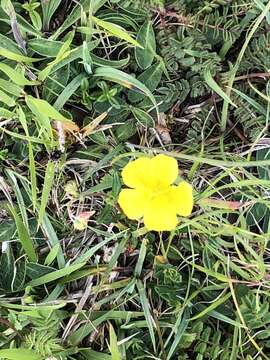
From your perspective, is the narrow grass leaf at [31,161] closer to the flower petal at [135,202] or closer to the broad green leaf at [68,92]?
the broad green leaf at [68,92]

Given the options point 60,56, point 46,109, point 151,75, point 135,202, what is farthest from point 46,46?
point 135,202

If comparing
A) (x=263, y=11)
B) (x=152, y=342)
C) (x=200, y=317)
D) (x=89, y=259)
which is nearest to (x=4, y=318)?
(x=89, y=259)

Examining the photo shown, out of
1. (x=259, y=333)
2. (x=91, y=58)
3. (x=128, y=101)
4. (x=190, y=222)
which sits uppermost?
(x=91, y=58)

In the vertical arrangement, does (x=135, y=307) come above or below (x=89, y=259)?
below

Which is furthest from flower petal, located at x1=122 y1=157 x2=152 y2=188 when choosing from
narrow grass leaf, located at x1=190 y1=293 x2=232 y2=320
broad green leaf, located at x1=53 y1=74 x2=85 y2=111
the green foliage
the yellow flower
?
narrow grass leaf, located at x1=190 y1=293 x2=232 y2=320

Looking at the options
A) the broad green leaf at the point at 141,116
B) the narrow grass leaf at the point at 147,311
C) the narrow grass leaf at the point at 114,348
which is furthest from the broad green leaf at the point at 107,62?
the narrow grass leaf at the point at 114,348

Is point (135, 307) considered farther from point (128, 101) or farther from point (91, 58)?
point (91, 58)
